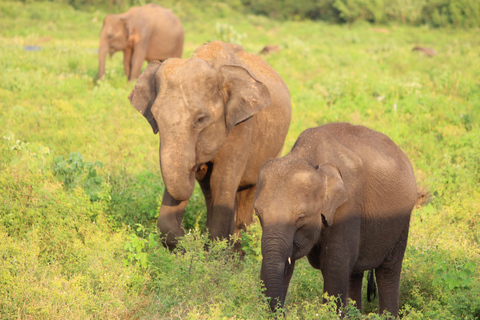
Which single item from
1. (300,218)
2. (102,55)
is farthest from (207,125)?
(102,55)

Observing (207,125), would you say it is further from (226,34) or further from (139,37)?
(226,34)

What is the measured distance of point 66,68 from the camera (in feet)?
47.8

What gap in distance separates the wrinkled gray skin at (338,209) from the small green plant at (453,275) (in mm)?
415

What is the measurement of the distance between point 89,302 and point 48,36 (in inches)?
870

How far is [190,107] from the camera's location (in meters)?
5.56

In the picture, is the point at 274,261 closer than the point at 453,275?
Yes

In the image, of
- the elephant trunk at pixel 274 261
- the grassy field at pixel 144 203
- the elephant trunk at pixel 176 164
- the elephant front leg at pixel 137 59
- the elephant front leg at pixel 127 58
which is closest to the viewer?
the elephant trunk at pixel 274 261

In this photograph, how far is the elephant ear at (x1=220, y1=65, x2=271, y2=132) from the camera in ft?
19.7

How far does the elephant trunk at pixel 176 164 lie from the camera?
5.45 m

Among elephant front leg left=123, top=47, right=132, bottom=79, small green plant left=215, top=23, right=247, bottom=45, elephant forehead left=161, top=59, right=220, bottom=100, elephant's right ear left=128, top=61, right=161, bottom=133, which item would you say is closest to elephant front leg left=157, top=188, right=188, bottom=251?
elephant's right ear left=128, top=61, right=161, bottom=133

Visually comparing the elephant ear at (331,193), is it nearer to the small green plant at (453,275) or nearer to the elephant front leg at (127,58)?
the small green plant at (453,275)

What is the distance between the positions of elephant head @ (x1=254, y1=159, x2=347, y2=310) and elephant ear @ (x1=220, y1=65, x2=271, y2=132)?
1.55 metres

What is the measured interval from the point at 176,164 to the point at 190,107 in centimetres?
56

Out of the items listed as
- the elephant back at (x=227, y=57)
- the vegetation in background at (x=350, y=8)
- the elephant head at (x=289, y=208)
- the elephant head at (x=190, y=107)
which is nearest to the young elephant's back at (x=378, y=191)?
the elephant head at (x=289, y=208)
